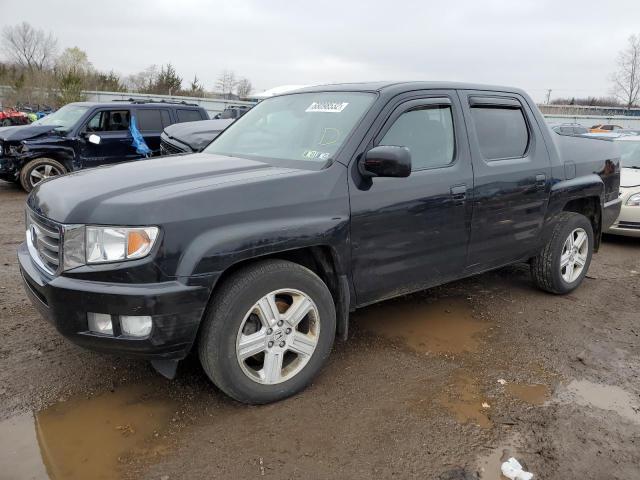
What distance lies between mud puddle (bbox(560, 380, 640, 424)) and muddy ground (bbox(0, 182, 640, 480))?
12mm

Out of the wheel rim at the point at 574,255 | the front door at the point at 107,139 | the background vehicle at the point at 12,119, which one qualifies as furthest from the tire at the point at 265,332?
the background vehicle at the point at 12,119

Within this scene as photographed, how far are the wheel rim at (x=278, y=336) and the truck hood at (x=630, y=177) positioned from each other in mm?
6467

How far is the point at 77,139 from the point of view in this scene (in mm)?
9445

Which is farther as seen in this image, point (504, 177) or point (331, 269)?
point (504, 177)

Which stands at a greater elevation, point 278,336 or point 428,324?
point 278,336

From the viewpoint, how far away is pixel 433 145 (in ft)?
12.1

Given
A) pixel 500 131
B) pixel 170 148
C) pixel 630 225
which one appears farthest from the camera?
pixel 170 148

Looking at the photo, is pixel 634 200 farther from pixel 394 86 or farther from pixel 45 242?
pixel 45 242

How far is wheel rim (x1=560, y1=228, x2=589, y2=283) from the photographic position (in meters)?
4.90

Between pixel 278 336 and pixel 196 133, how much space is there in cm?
521

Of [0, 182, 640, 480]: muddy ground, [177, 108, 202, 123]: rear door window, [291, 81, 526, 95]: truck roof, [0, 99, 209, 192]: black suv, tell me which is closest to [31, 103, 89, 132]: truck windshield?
[0, 99, 209, 192]: black suv

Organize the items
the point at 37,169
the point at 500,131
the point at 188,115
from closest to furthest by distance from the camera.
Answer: the point at 500,131 → the point at 37,169 → the point at 188,115

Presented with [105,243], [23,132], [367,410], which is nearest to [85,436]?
[105,243]

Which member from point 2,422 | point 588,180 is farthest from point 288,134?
point 588,180
